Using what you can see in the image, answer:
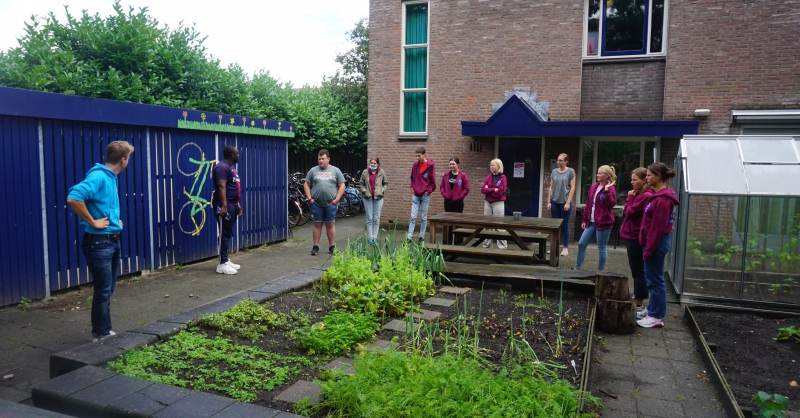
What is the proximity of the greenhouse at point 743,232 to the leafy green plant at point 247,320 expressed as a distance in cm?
511

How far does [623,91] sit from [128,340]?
11172 millimetres

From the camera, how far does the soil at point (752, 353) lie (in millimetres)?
4320

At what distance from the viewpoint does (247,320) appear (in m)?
4.81

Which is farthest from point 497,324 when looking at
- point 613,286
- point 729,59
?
point 729,59

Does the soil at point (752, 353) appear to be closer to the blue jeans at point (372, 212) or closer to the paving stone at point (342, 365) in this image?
the paving stone at point (342, 365)

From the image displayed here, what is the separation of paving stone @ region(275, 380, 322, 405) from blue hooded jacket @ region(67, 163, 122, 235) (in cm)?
244

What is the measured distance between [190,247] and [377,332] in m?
4.96

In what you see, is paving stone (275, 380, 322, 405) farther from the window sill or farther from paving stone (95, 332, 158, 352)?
the window sill

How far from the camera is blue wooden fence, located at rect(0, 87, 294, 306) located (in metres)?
6.02

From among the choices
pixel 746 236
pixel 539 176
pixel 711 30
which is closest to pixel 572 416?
pixel 746 236

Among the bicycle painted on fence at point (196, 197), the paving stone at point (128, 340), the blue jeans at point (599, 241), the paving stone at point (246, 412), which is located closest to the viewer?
the paving stone at point (246, 412)

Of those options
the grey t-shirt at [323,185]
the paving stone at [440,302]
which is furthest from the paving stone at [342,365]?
the grey t-shirt at [323,185]

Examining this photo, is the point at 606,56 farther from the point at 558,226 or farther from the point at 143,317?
the point at 143,317

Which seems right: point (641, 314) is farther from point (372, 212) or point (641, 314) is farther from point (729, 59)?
point (729, 59)
